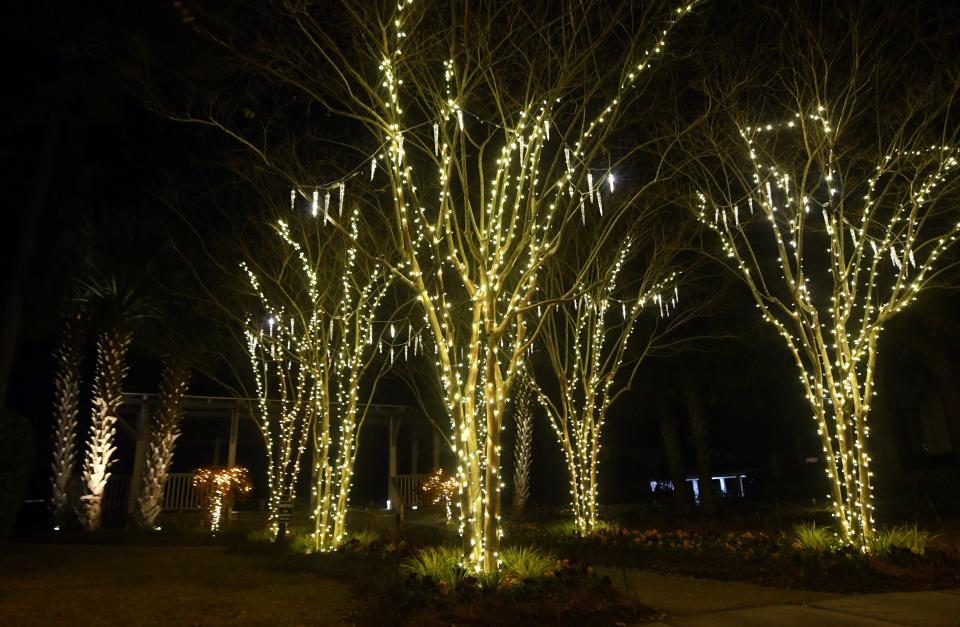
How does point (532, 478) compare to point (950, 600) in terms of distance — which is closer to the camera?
point (950, 600)

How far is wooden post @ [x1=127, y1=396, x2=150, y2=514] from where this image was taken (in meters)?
17.1

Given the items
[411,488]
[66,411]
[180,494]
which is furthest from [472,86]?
[180,494]

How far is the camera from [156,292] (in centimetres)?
1591

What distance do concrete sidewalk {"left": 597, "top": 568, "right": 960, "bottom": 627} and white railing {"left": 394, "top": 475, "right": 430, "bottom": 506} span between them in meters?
12.9

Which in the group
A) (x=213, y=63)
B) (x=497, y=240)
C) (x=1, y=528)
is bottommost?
(x=1, y=528)

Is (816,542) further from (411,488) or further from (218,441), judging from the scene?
(218,441)

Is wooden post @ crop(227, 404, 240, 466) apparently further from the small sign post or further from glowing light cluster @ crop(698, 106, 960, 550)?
glowing light cluster @ crop(698, 106, 960, 550)

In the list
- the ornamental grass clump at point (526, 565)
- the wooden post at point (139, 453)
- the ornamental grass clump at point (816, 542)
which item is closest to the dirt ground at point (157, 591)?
the ornamental grass clump at point (526, 565)

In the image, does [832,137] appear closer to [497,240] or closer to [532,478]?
[497,240]

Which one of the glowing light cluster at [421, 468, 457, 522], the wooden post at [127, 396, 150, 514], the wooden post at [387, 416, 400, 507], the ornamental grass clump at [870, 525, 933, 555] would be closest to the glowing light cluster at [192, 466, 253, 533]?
the wooden post at [127, 396, 150, 514]

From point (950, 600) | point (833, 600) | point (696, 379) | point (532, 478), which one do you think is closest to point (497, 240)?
point (833, 600)

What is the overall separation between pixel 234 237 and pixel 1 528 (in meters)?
5.75

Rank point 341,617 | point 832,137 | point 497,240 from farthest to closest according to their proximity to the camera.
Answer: point 832,137 < point 497,240 < point 341,617

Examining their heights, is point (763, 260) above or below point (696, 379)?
above
